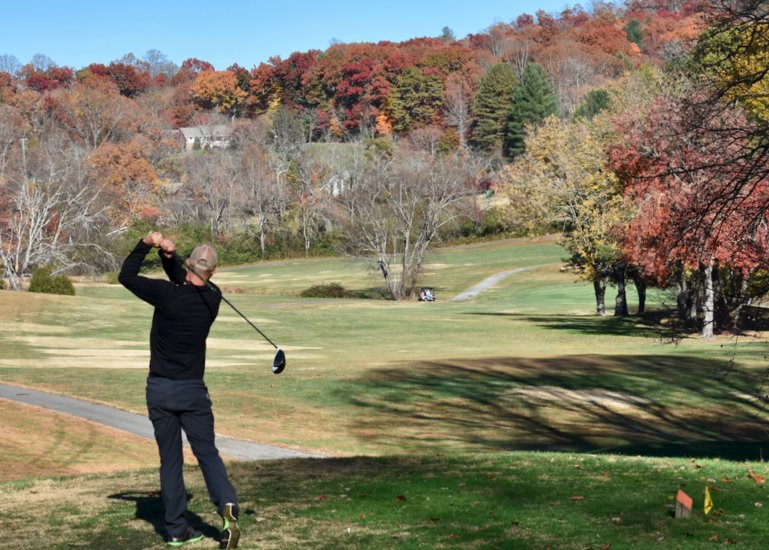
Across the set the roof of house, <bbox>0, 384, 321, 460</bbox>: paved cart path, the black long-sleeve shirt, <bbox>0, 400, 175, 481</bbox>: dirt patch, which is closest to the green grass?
<bbox>0, 384, 321, 460</bbox>: paved cart path

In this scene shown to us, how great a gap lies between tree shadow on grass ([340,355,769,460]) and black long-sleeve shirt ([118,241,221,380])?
49.1 feet

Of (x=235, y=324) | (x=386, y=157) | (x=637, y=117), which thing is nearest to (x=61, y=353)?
(x=235, y=324)

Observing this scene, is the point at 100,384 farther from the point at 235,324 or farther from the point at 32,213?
the point at 32,213

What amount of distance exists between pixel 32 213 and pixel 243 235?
54540 mm

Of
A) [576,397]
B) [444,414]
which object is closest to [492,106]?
[576,397]

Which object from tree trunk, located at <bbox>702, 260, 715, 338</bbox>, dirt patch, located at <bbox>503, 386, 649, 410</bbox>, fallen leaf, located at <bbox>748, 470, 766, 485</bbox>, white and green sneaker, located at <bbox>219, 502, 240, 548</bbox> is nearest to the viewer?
white and green sneaker, located at <bbox>219, 502, 240, 548</bbox>

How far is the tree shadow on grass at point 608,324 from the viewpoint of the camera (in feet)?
182

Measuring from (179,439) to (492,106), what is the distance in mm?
156329

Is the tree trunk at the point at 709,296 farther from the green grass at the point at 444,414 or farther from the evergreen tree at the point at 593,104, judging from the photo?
the evergreen tree at the point at 593,104

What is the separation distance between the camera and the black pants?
986cm

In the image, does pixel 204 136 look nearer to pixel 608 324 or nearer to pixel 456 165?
pixel 456 165

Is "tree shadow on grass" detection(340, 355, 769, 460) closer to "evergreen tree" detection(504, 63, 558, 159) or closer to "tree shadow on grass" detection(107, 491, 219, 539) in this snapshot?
"tree shadow on grass" detection(107, 491, 219, 539)

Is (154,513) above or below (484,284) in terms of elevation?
above

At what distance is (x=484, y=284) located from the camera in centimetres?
9531
